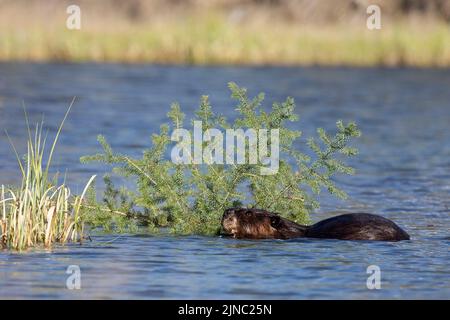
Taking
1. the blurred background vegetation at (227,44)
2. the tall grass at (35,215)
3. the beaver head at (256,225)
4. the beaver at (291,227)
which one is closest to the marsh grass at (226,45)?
the blurred background vegetation at (227,44)

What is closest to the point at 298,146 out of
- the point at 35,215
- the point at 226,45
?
the point at 35,215

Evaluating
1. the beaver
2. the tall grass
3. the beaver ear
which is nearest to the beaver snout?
the beaver

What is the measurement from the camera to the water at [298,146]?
33.0 feet

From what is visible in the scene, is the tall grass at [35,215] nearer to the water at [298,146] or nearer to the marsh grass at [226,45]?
the water at [298,146]

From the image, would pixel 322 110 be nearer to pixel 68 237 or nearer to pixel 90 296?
pixel 68 237

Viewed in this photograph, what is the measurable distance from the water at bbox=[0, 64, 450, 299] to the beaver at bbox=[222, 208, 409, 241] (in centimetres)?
12

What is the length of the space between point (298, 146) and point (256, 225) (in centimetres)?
1012

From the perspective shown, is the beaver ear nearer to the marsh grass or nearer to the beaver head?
the beaver head

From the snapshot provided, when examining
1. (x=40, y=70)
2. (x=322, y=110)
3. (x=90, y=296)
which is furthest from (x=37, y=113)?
(x=90, y=296)

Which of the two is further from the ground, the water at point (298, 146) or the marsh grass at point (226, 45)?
the marsh grass at point (226, 45)

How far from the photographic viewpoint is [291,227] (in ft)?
39.5

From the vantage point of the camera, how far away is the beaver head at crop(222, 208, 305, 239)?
469 inches

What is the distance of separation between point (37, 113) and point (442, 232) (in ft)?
47.7

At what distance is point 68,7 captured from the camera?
43.2 m
